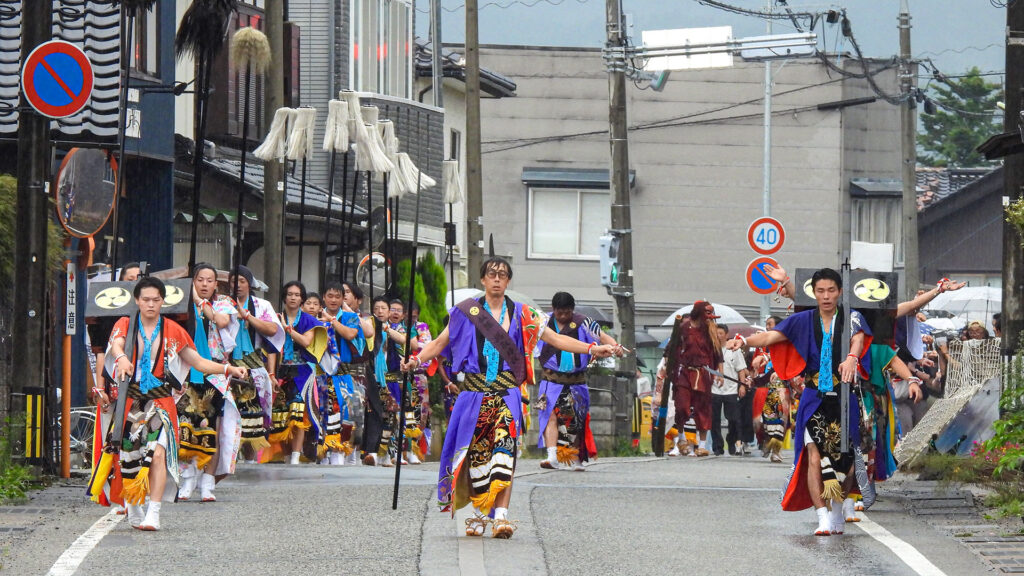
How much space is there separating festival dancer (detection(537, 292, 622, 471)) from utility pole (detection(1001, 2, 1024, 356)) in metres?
4.38

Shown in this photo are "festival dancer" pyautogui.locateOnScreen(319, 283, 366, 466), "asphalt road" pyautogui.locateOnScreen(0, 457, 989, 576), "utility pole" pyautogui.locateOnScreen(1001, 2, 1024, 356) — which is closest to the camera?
"asphalt road" pyautogui.locateOnScreen(0, 457, 989, 576)

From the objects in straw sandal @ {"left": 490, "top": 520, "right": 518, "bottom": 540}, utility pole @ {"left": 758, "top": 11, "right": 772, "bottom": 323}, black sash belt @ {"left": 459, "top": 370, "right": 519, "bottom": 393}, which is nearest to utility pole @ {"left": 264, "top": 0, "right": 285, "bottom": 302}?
black sash belt @ {"left": 459, "top": 370, "right": 519, "bottom": 393}

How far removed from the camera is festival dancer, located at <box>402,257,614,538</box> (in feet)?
35.3

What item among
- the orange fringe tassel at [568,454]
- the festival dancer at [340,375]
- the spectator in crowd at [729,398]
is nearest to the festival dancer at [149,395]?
the festival dancer at [340,375]

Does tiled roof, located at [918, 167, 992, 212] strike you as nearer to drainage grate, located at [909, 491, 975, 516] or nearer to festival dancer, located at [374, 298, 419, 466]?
festival dancer, located at [374, 298, 419, 466]

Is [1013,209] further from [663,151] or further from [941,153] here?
[941,153]

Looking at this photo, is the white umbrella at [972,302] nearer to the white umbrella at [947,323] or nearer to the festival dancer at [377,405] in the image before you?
the white umbrella at [947,323]

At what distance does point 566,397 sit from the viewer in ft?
60.1

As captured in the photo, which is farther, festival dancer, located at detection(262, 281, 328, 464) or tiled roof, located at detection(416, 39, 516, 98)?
tiled roof, located at detection(416, 39, 516, 98)

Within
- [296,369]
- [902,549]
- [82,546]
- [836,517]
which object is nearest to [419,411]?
[296,369]

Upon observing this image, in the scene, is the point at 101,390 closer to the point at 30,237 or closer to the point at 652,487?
the point at 30,237

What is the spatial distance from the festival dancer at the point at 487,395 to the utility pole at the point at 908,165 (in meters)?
22.8

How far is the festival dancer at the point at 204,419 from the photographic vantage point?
1327cm

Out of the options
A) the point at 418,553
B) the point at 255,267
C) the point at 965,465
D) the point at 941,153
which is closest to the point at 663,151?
the point at 255,267
